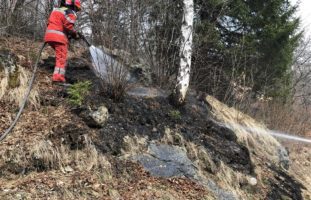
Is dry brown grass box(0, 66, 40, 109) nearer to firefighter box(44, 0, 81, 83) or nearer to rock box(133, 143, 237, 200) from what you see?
firefighter box(44, 0, 81, 83)

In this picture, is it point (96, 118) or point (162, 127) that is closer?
point (96, 118)

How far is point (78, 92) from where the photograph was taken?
24.1 ft

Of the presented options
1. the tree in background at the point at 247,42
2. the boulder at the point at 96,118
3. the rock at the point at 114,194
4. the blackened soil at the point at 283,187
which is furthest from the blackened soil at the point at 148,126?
the tree in background at the point at 247,42

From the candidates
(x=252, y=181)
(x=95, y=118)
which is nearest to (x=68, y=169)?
(x=95, y=118)

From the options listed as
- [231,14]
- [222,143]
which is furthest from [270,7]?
A: [222,143]

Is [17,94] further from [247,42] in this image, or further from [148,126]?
[247,42]

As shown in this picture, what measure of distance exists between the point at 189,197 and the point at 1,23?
6.19 meters

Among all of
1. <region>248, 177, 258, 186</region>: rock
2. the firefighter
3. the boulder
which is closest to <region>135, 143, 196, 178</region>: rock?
the boulder

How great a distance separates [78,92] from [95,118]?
2.17ft

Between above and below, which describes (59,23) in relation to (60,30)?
above

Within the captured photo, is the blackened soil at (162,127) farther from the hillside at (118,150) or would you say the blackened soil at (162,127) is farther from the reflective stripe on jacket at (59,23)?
the reflective stripe on jacket at (59,23)

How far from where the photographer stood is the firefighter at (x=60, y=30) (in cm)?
769

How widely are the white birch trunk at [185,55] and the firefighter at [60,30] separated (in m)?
2.30

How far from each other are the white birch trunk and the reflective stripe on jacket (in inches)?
92.5
